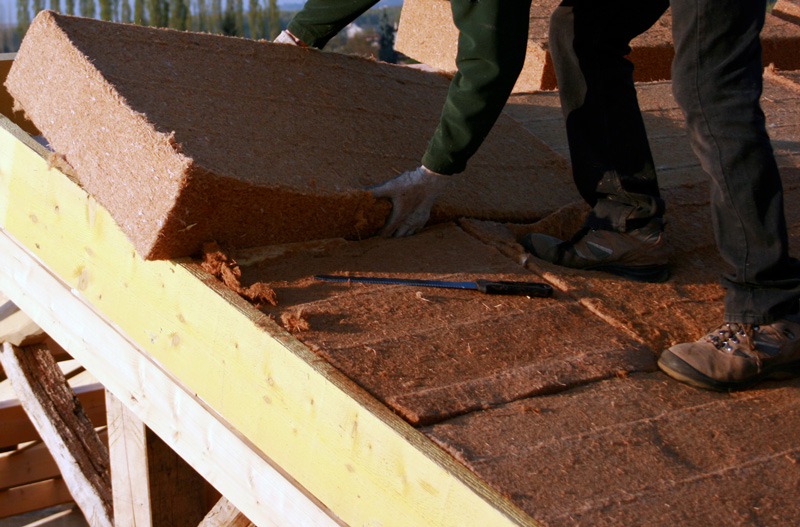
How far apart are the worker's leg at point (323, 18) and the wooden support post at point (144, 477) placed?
135 cm

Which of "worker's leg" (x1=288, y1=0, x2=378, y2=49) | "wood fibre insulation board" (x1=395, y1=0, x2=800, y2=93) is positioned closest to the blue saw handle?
"worker's leg" (x1=288, y1=0, x2=378, y2=49)

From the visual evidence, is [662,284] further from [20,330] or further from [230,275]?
[20,330]

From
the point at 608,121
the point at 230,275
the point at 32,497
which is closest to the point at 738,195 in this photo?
the point at 608,121

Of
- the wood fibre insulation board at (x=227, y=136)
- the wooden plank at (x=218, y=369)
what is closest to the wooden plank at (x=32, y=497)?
the wooden plank at (x=218, y=369)

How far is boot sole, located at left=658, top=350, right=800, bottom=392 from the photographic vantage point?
1.55 meters

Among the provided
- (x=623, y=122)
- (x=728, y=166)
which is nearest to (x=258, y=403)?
(x=728, y=166)

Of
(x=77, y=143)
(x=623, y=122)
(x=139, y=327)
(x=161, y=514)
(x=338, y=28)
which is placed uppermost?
(x=338, y=28)

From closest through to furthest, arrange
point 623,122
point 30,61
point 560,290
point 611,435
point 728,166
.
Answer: point 611,435, point 728,166, point 560,290, point 623,122, point 30,61

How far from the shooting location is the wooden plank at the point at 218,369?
50.5 inches

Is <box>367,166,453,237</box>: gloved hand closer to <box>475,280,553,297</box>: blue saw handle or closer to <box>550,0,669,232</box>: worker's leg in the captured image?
<box>475,280,553,297</box>: blue saw handle

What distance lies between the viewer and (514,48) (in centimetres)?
172

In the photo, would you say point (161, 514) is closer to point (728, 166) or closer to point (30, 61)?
point (30, 61)

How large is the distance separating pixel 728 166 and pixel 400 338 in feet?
2.53

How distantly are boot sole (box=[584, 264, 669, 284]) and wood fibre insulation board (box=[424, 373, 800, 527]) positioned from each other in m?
0.50
